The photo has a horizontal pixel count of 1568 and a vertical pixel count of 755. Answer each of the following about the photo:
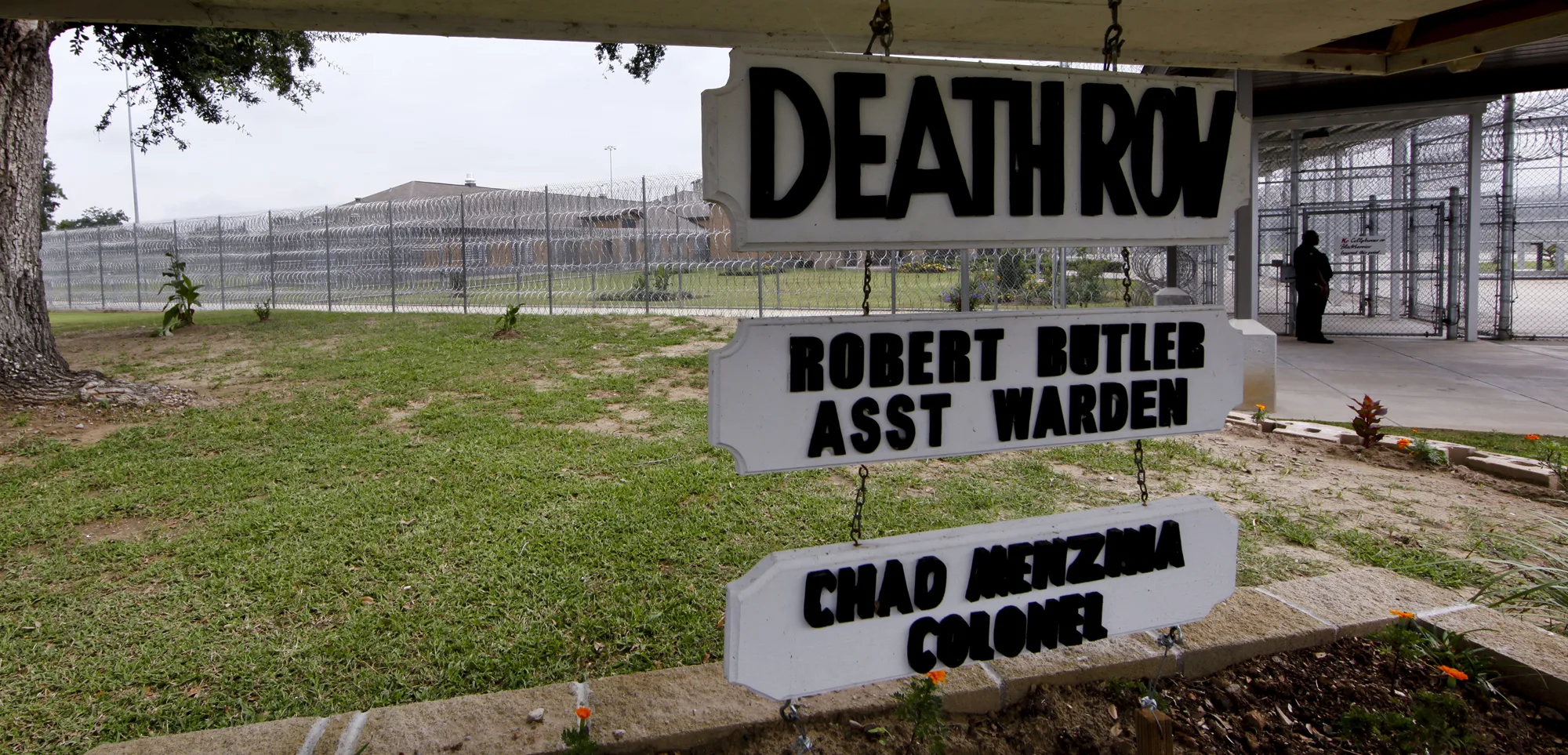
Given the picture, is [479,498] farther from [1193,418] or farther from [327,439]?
[1193,418]

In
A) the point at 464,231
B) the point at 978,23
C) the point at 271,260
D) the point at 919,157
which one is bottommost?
the point at 919,157

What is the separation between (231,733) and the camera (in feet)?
8.25

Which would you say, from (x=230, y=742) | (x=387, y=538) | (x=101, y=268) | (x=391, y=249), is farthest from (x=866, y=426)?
(x=101, y=268)

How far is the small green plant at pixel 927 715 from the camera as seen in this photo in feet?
7.77

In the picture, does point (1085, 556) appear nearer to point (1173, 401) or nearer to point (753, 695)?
point (1173, 401)

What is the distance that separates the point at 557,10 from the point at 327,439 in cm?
490

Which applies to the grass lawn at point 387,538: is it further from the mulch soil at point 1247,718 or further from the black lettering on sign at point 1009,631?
the black lettering on sign at point 1009,631

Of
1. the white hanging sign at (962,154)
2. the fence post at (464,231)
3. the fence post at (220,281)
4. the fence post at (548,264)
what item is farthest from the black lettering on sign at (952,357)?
the fence post at (220,281)

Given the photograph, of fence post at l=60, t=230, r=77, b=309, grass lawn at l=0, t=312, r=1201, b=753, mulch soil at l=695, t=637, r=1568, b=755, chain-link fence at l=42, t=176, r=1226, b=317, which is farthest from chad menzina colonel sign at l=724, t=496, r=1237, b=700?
fence post at l=60, t=230, r=77, b=309

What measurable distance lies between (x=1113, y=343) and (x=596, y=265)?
48.5 ft

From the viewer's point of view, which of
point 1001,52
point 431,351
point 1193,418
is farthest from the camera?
point 431,351

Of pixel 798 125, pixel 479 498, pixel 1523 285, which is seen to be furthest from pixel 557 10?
pixel 1523 285

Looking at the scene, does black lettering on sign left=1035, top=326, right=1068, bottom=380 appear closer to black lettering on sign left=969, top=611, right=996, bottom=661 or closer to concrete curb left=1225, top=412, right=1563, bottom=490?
black lettering on sign left=969, top=611, right=996, bottom=661

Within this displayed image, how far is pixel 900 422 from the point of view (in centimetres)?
220
